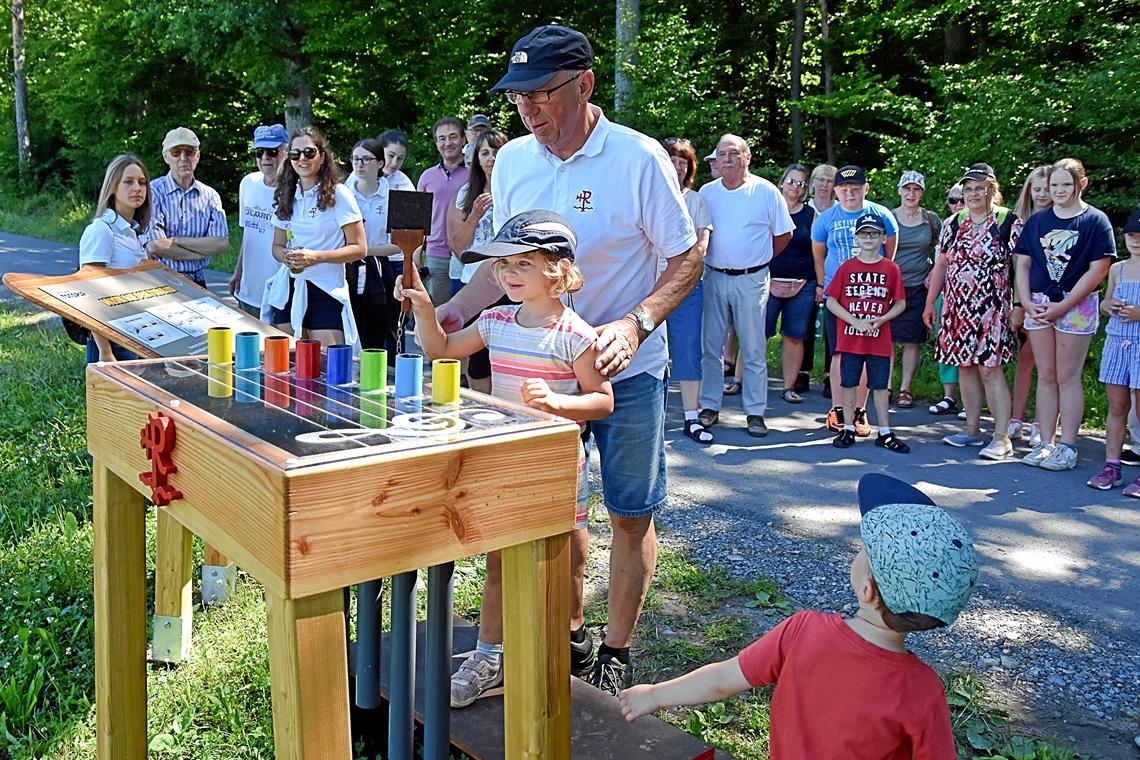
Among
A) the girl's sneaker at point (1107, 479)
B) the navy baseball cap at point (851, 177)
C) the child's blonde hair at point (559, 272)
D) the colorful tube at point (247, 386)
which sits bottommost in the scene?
the girl's sneaker at point (1107, 479)

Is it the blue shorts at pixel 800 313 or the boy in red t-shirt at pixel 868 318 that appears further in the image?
the blue shorts at pixel 800 313

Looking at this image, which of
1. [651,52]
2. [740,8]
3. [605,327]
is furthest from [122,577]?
[740,8]

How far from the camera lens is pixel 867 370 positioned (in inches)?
271

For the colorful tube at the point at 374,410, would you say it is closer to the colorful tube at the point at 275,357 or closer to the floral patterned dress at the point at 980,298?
the colorful tube at the point at 275,357

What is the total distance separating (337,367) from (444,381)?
35 centimetres

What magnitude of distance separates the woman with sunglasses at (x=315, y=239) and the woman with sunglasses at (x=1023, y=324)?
13.5 feet

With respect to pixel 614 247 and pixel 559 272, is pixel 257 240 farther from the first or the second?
pixel 559 272

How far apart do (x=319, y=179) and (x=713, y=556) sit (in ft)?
9.89

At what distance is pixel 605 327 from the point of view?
2906 millimetres

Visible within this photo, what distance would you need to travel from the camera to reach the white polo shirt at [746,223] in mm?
7090

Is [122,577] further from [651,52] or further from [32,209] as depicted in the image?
[32,209]

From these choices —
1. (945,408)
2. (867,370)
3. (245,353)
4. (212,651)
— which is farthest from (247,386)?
(945,408)

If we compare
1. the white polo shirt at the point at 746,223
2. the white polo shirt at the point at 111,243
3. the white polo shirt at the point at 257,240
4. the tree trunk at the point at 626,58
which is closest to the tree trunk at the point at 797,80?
the tree trunk at the point at 626,58

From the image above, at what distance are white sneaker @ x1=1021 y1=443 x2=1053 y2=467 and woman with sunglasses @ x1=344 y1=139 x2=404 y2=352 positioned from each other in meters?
4.02
